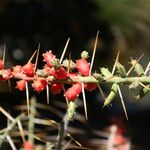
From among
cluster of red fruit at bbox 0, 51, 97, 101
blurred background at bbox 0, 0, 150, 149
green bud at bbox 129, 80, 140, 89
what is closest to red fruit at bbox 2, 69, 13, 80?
cluster of red fruit at bbox 0, 51, 97, 101

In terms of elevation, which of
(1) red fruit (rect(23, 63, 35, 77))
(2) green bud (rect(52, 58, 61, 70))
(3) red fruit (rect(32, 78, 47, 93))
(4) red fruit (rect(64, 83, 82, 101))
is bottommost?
(4) red fruit (rect(64, 83, 82, 101))

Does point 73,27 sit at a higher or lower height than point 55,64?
lower

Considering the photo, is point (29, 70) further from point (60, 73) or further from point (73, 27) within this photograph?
point (73, 27)

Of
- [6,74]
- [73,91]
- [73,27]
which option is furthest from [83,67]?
[73,27]

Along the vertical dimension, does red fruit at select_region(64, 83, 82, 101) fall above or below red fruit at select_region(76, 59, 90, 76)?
below

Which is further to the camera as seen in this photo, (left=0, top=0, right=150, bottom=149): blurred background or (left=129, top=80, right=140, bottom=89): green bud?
(left=0, top=0, right=150, bottom=149): blurred background

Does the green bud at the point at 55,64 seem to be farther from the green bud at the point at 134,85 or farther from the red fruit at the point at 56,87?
the green bud at the point at 134,85

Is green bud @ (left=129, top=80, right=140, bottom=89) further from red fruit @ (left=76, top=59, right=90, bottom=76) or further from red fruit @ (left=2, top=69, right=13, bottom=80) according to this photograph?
red fruit @ (left=2, top=69, right=13, bottom=80)

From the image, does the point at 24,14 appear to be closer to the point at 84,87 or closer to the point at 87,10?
the point at 87,10
